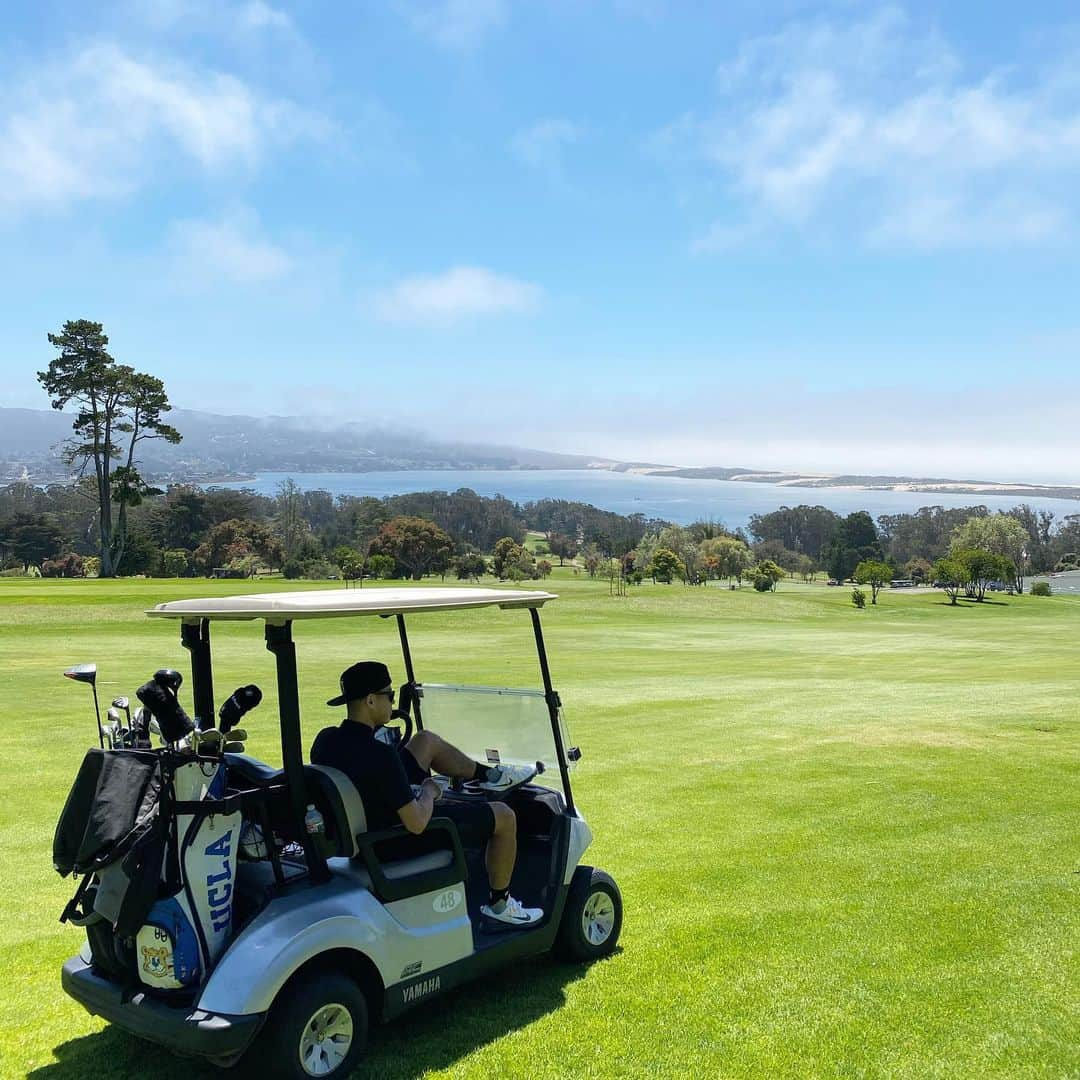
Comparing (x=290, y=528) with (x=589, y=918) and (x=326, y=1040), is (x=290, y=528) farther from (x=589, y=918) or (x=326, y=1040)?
(x=326, y=1040)

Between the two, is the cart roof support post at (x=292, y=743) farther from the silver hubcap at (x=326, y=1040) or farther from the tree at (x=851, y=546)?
the tree at (x=851, y=546)

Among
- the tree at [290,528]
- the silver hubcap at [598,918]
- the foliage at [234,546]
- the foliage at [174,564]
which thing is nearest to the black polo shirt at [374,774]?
the silver hubcap at [598,918]

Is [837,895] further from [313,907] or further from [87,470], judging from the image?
[87,470]

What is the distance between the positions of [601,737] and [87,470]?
71.8 m

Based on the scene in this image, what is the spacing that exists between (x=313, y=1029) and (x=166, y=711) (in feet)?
4.73

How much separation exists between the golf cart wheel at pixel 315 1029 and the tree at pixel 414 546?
84065 millimetres

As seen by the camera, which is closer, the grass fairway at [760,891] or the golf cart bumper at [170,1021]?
the golf cart bumper at [170,1021]

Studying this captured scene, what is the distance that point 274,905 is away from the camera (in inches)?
160

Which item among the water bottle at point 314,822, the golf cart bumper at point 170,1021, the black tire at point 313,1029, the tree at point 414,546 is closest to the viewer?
the golf cart bumper at point 170,1021

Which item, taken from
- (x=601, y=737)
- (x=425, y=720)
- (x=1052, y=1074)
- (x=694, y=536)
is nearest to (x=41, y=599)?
(x=601, y=737)

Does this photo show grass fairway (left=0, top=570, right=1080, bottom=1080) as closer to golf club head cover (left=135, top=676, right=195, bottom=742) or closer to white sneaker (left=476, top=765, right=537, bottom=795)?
white sneaker (left=476, top=765, right=537, bottom=795)

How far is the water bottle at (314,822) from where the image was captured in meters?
4.24

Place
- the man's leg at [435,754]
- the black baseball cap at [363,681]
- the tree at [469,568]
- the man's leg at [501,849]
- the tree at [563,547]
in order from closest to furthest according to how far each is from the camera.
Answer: the black baseball cap at [363,681], the man's leg at [501,849], the man's leg at [435,754], the tree at [469,568], the tree at [563,547]

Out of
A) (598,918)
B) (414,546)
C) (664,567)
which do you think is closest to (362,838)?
(598,918)
